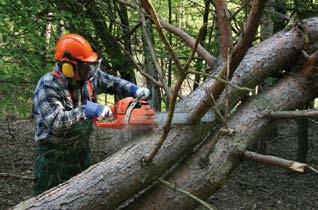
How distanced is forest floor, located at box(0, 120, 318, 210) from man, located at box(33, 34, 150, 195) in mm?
389

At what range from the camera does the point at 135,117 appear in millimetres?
3271

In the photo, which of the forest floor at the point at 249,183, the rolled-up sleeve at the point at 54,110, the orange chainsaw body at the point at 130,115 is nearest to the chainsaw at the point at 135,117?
the orange chainsaw body at the point at 130,115

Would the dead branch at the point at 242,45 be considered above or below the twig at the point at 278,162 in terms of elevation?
above

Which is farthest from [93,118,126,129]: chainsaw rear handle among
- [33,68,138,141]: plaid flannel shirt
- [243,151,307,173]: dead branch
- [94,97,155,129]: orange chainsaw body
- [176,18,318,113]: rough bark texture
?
[243,151,307,173]: dead branch

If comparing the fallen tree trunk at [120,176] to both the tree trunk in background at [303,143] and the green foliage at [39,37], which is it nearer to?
the green foliage at [39,37]

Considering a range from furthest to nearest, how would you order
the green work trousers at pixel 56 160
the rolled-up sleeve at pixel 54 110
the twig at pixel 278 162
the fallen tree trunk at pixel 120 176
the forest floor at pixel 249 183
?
the forest floor at pixel 249 183 < the green work trousers at pixel 56 160 < the rolled-up sleeve at pixel 54 110 < the fallen tree trunk at pixel 120 176 < the twig at pixel 278 162

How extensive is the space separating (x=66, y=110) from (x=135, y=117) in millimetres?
733

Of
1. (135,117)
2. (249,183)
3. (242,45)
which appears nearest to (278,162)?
(242,45)

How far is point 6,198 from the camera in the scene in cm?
528

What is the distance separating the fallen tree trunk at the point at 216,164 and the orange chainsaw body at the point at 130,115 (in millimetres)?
425

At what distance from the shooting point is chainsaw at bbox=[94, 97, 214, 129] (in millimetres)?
3279

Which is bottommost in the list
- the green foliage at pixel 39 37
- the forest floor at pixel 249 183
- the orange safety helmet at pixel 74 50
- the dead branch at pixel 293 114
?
the forest floor at pixel 249 183

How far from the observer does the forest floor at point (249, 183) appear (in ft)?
17.4

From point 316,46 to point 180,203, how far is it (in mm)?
1818
